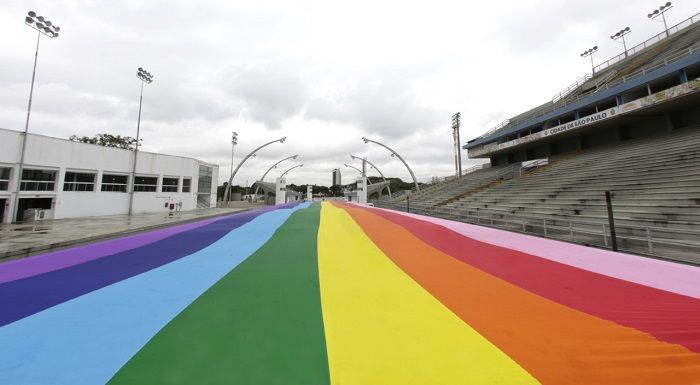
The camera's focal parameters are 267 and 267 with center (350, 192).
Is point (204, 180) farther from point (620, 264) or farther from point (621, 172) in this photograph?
point (621, 172)

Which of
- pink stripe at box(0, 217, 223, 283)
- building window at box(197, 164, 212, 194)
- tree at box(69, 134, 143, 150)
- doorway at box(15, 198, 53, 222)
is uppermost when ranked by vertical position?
tree at box(69, 134, 143, 150)

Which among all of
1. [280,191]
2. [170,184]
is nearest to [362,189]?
[280,191]

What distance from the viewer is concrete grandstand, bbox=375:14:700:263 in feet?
33.8

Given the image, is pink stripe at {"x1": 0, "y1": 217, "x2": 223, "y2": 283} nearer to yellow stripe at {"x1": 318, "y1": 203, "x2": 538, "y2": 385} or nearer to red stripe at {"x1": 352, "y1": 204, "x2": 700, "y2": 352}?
yellow stripe at {"x1": 318, "y1": 203, "x2": 538, "y2": 385}

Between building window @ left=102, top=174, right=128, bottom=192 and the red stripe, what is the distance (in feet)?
105

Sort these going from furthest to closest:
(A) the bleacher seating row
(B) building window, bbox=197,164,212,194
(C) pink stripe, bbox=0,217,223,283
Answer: (B) building window, bbox=197,164,212,194, (A) the bleacher seating row, (C) pink stripe, bbox=0,217,223,283

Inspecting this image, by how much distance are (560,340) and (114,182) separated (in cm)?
3514

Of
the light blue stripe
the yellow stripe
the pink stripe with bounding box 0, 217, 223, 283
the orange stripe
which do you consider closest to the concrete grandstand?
the orange stripe

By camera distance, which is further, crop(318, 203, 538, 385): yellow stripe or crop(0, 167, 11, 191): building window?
crop(0, 167, 11, 191): building window

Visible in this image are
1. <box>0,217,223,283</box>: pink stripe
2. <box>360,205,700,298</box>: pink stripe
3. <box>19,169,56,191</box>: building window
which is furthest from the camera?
<box>19,169,56,191</box>: building window

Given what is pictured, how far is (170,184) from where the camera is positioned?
3241 cm

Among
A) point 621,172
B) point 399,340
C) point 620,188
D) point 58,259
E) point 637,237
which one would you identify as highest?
point 621,172

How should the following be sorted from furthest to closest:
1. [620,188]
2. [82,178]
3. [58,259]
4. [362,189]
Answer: [362,189], [82,178], [620,188], [58,259]

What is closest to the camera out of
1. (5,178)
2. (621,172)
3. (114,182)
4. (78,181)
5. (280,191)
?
(621,172)
